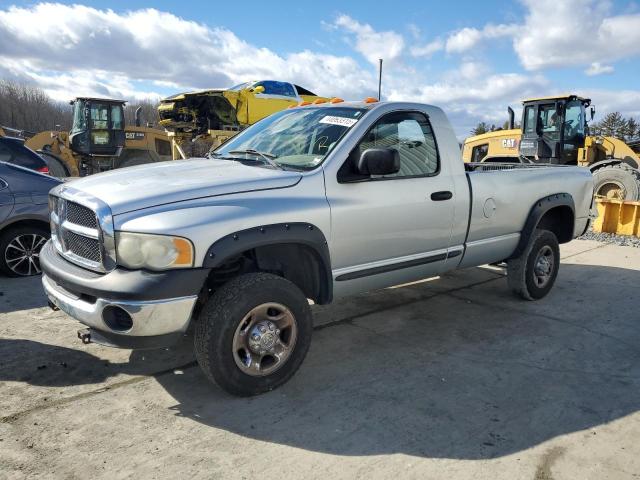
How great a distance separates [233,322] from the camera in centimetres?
312

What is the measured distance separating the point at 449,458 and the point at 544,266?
345 centimetres

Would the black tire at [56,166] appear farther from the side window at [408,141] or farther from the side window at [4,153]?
the side window at [408,141]

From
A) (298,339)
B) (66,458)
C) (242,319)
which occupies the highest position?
(242,319)

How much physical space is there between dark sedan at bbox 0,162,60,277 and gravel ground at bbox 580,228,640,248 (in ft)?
29.7

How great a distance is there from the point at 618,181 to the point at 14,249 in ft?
38.1

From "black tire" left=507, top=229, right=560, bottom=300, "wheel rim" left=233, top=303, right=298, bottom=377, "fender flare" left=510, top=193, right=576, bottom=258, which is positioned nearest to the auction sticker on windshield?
"wheel rim" left=233, top=303, right=298, bottom=377

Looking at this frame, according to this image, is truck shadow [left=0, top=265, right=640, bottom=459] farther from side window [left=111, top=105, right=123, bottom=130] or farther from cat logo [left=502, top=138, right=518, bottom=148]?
side window [left=111, top=105, right=123, bottom=130]

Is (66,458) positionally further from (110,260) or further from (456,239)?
→ (456,239)

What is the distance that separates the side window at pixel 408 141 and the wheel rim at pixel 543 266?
6.62 feet

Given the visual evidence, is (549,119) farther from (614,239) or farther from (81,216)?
(81,216)

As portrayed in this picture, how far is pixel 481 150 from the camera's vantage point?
51.1 ft

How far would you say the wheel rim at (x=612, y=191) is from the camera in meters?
11.2

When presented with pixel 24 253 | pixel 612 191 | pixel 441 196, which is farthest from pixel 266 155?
pixel 612 191

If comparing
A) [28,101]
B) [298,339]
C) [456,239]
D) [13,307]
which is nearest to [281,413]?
[298,339]
